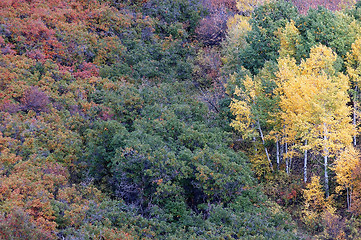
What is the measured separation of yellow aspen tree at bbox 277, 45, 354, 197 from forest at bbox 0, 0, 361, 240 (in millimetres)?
102

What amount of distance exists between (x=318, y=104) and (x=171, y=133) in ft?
30.4

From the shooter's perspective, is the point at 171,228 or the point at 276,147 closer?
the point at 171,228

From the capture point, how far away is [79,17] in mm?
37469

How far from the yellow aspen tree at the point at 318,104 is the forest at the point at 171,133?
0.33 ft

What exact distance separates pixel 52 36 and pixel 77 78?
4344 mm

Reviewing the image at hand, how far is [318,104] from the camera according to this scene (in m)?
23.6

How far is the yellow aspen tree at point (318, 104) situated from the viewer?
23.6 m

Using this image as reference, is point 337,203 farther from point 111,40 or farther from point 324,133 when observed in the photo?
point 111,40

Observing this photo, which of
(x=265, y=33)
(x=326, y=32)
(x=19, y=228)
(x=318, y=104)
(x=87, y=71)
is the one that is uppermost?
(x=326, y=32)

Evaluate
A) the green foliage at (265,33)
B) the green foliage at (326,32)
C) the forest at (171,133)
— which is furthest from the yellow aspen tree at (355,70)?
the green foliage at (265,33)

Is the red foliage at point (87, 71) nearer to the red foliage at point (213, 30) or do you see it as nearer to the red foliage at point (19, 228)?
the red foliage at point (213, 30)

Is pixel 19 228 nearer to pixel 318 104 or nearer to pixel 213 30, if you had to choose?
pixel 318 104

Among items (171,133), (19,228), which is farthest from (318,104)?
(19,228)

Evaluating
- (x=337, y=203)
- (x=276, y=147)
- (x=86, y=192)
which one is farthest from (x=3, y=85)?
(x=337, y=203)
